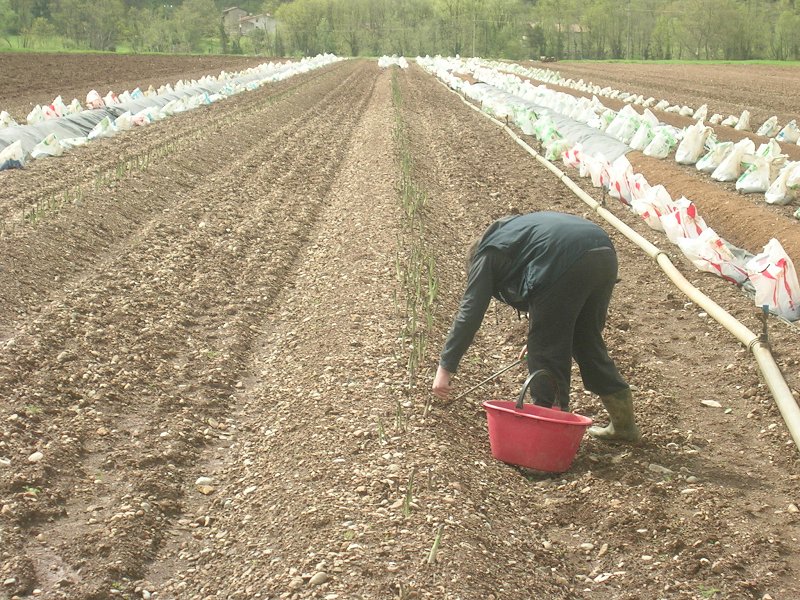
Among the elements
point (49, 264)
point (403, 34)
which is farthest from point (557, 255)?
point (403, 34)

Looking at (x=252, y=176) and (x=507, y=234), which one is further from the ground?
(x=507, y=234)

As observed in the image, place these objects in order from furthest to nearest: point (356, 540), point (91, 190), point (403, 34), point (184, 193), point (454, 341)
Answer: point (403, 34) → point (184, 193) → point (91, 190) → point (454, 341) → point (356, 540)

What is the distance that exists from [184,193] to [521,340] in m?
6.06

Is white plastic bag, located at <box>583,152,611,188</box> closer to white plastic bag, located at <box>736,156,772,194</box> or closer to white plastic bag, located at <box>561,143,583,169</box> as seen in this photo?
white plastic bag, located at <box>561,143,583,169</box>

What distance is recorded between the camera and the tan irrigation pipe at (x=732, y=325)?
5.11 metres

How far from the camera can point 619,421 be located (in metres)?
4.93

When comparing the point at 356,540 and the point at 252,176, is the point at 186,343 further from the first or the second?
the point at 252,176

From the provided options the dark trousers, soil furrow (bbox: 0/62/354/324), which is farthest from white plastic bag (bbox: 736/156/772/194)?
the dark trousers

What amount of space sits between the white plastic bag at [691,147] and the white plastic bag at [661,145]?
454 mm

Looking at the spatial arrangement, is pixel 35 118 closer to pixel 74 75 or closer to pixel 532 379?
pixel 532 379

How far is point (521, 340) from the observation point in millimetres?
6672

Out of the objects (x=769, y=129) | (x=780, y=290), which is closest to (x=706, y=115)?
(x=769, y=129)

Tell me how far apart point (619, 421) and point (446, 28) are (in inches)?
3555

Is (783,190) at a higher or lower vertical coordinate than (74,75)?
lower
